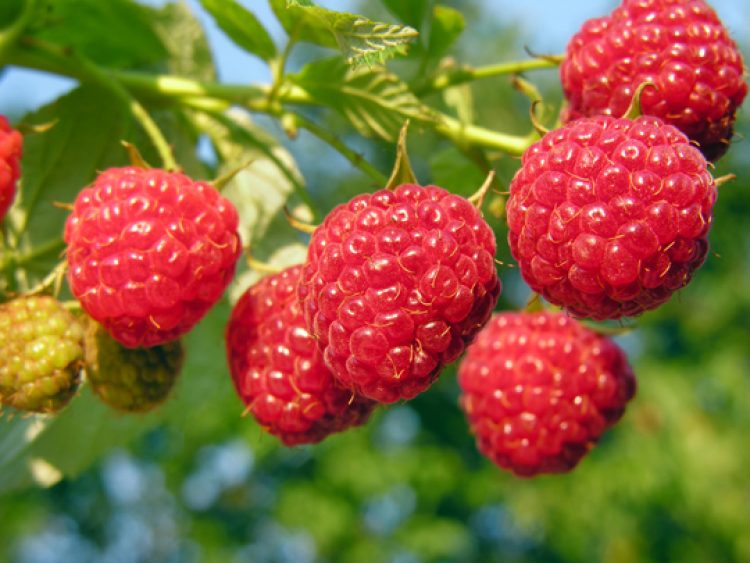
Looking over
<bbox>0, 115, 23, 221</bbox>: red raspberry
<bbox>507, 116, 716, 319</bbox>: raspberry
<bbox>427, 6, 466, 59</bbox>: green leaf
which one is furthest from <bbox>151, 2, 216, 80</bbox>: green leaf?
<bbox>507, 116, 716, 319</bbox>: raspberry

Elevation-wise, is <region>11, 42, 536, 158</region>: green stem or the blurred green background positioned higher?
<region>11, 42, 536, 158</region>: green stem

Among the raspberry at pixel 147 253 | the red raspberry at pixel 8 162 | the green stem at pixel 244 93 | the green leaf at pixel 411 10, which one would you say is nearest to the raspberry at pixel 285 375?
the raspberry at pixel 147 253

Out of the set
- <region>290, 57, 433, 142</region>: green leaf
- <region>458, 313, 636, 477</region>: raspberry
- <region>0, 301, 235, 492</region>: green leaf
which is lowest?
<region>0, 301, 235, 492</region>: green leaf

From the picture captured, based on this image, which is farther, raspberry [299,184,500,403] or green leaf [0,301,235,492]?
green leaf [0,301,235,492]

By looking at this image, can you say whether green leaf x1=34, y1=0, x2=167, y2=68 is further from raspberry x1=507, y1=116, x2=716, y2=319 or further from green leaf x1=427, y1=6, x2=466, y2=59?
raspberry x1=507, y1=116, x2=716, y2=319

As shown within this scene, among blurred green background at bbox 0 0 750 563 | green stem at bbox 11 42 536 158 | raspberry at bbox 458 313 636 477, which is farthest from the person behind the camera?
blurred green background at bbox 0 0 750 563

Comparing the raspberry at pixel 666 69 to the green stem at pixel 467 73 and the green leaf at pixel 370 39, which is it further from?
the green leaf at pixel 370 39
